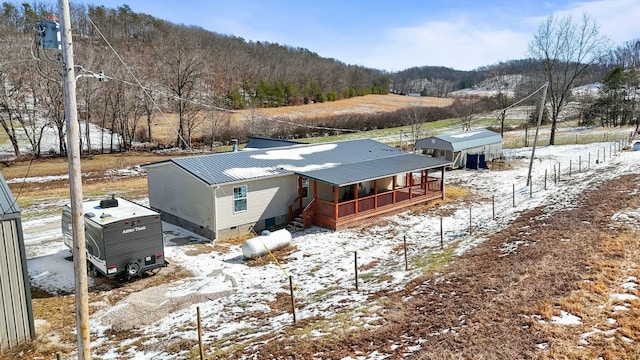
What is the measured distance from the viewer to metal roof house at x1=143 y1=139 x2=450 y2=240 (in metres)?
18.4

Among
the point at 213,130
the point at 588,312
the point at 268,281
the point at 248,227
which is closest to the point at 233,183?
the point at 248,227

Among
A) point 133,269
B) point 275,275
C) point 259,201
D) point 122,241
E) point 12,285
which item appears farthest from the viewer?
point 259,201

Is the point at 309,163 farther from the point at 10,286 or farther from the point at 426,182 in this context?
the point at 10,286

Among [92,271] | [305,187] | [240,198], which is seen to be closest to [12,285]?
[92,271]

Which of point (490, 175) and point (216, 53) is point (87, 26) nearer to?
point (216, 53)

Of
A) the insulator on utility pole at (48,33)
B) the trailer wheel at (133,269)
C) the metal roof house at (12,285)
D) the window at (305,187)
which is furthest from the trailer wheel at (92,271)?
the window at (305,187)

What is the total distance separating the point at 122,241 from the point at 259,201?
715cm

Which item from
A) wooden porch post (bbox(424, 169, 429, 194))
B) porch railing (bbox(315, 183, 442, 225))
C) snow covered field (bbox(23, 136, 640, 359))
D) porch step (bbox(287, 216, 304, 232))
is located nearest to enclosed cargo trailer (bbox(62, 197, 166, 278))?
snow covered field (bbox(23, 136, 640, 359))

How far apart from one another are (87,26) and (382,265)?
101019 mm

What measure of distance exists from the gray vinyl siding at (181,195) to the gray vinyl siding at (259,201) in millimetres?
547

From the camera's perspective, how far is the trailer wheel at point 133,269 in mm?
13398

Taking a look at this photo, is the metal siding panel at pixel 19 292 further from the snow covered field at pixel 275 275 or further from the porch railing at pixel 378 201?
the porch railing at pixel 378 201

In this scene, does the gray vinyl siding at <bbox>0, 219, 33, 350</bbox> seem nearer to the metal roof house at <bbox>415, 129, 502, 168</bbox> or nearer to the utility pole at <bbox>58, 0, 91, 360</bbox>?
the utility pole at <bbox>58, 0, 91, 360</bbox>

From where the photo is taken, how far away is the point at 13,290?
10.0 m
